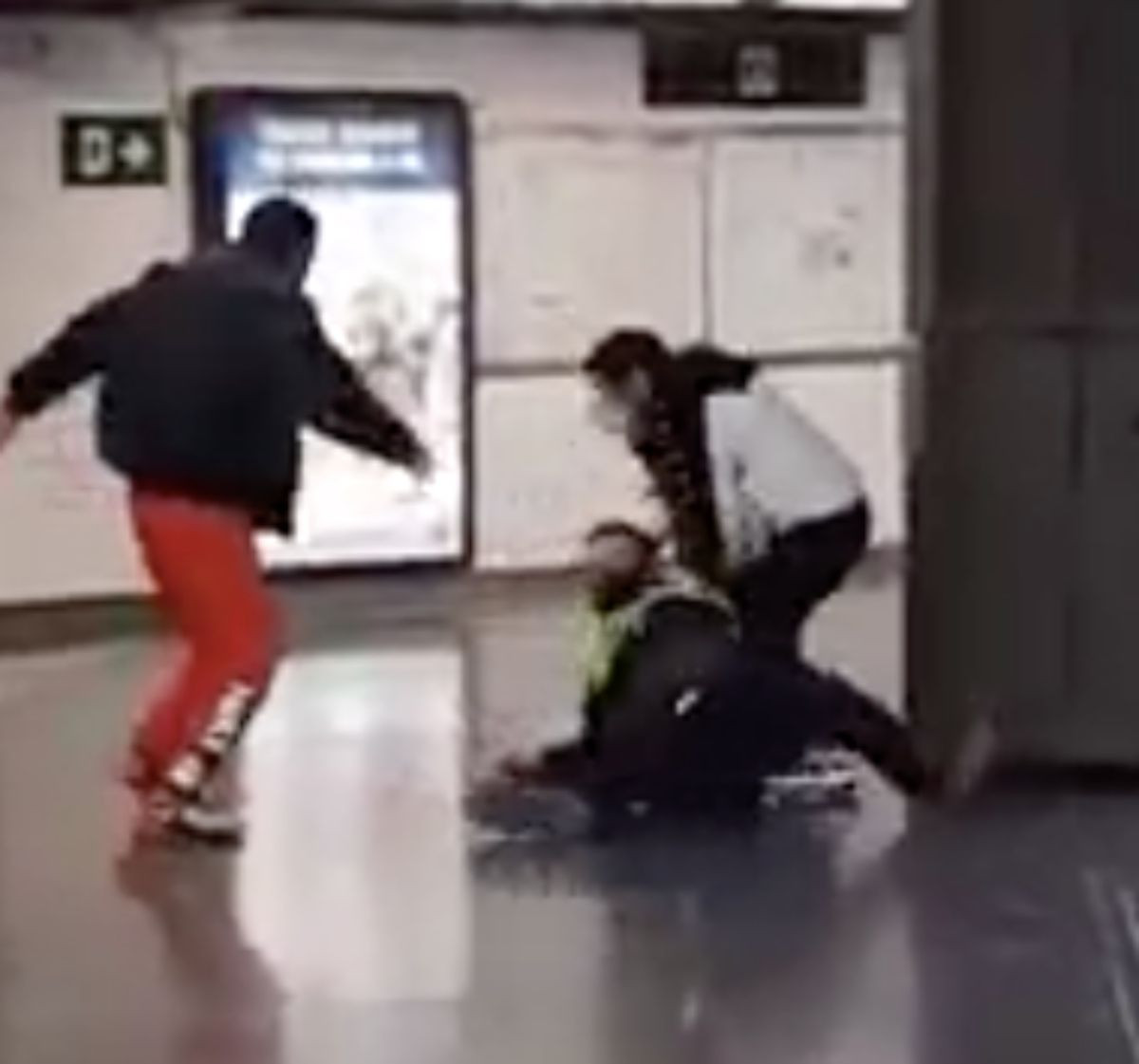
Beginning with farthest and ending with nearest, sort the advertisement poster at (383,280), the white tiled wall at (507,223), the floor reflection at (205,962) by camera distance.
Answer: the advertisement poster at (383,280) < the white tiled wall at (507,223) < the floor reflection at (205,962)

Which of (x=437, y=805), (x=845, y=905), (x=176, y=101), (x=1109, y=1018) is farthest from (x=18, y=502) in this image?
(x=1109, y=1018)

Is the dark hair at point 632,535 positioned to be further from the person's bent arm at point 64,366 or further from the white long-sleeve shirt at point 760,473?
the person's bent arm at point 64,366

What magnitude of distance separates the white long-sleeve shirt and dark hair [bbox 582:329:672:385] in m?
0.20

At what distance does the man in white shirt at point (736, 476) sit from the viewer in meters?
12.7

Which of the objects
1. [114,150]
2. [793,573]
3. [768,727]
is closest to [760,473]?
[793,573]

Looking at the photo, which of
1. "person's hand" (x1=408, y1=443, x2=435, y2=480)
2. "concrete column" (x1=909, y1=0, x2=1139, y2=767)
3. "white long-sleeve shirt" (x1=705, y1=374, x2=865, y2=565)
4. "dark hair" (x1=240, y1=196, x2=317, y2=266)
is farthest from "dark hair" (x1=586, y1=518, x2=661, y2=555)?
"dark hair" (x1=240, y1=196, x2=317, y2=266)

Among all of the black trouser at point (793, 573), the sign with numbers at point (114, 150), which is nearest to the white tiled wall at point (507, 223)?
the sign with numbers at point (114, 150)

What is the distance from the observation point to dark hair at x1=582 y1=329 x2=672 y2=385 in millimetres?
12695

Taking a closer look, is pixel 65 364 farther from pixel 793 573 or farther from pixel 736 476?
pixel 793 573

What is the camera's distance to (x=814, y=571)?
12945 mm

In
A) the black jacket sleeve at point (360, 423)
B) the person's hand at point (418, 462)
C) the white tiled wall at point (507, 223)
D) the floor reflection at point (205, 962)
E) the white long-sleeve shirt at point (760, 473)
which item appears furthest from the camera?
the white tiled wall at point (507, 223)

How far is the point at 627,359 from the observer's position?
41.6 ft

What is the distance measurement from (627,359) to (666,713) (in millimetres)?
1116

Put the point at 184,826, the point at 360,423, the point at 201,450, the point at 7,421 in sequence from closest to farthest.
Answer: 1. the point at 201,450
2. the point at 184,826
3. the point at 7,421
4. the point at 360,423
